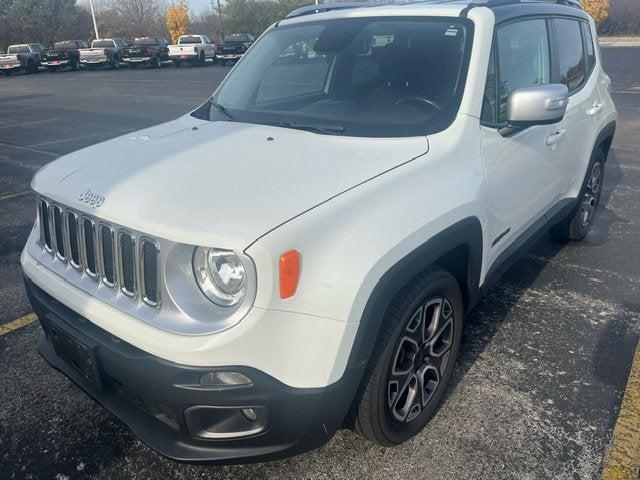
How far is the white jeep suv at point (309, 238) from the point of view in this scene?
6.16 ft

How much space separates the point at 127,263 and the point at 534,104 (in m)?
1.96

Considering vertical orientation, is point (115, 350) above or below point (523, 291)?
above

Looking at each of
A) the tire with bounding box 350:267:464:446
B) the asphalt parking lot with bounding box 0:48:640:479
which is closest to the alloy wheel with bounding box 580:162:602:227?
the asphalt parking lot with bounding box 0:48:640:479

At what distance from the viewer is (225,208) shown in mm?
1993

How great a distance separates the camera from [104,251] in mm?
2193

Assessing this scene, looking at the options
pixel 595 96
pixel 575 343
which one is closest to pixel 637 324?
pixel 575 343

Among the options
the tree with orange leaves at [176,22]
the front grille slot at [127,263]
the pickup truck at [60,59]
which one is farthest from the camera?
the tree with orange leaves at [176,22]

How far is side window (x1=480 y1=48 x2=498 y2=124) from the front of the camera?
2805 mm

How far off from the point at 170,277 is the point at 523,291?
274cm

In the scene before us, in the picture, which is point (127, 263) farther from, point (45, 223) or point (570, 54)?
point (570, 54)

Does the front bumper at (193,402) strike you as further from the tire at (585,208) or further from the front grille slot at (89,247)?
the tire at (585,208)

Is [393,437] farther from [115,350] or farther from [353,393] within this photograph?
[115,350]

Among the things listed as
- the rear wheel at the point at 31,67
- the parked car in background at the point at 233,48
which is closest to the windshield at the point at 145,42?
the parked car in background at the point at 233,48

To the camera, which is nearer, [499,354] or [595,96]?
[499,354]
